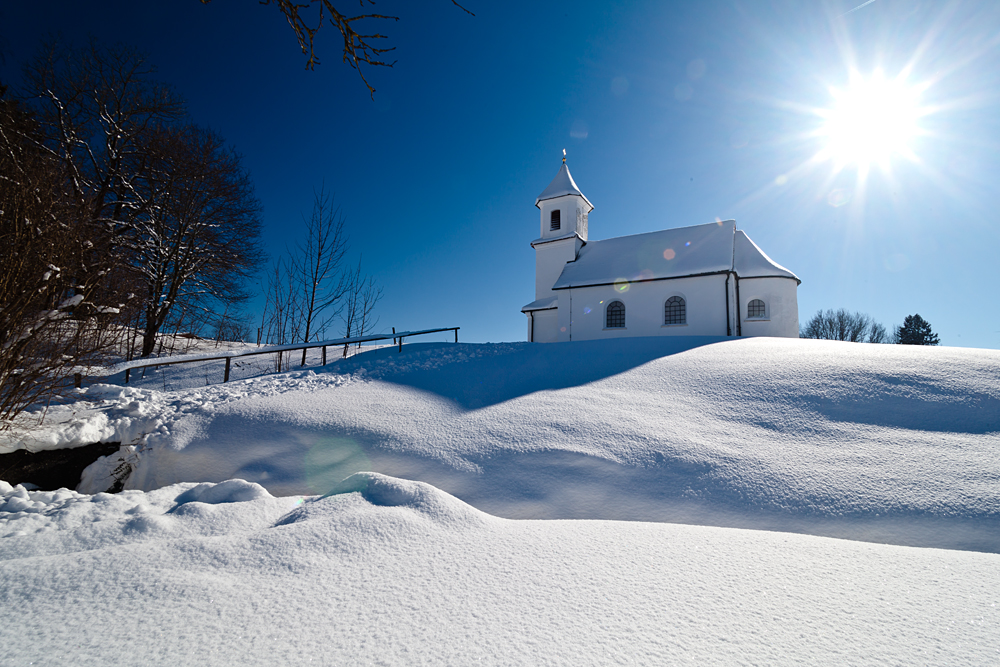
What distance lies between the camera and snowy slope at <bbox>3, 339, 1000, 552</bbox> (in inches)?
132

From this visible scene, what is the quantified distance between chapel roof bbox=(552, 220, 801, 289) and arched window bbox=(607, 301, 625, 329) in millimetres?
1093

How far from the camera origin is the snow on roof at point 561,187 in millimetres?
22945

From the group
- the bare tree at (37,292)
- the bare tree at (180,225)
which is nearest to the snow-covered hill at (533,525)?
the bare tree at (37,292)

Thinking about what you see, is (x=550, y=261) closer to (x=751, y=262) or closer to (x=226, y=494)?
(x=751, y=262)

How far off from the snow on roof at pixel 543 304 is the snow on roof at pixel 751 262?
27.8 ft

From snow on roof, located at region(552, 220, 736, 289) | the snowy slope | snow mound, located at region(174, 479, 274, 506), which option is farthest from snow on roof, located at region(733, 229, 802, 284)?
snow mound, located at region(174, 479, 274, 506)

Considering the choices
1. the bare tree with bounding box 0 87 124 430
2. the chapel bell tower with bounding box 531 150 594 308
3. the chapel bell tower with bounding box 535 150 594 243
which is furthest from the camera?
the chapel bell tower with bounding box 535 150 594 243

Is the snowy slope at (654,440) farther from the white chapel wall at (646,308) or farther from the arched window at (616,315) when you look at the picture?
the arched window at (616,315)

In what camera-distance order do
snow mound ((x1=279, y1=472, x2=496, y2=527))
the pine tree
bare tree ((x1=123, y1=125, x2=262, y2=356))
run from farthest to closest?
the pine tree → bare tree ((x1=123, y1=125, x2=262, y2=356)) → snow mound ((x1=279, y1=472, x2=496, y2=527))

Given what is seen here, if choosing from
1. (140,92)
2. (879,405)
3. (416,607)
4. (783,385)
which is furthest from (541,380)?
(140,92)

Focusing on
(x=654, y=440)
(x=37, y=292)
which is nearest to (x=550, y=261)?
(x=654, y=440)

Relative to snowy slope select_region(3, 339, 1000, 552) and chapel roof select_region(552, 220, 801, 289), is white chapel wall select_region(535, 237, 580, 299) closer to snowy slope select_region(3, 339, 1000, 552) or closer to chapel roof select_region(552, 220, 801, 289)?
chapel roof select_region(552, 220, 801, 289)

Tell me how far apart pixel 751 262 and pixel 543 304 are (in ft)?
32.4

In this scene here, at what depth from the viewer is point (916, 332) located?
43.1 m
